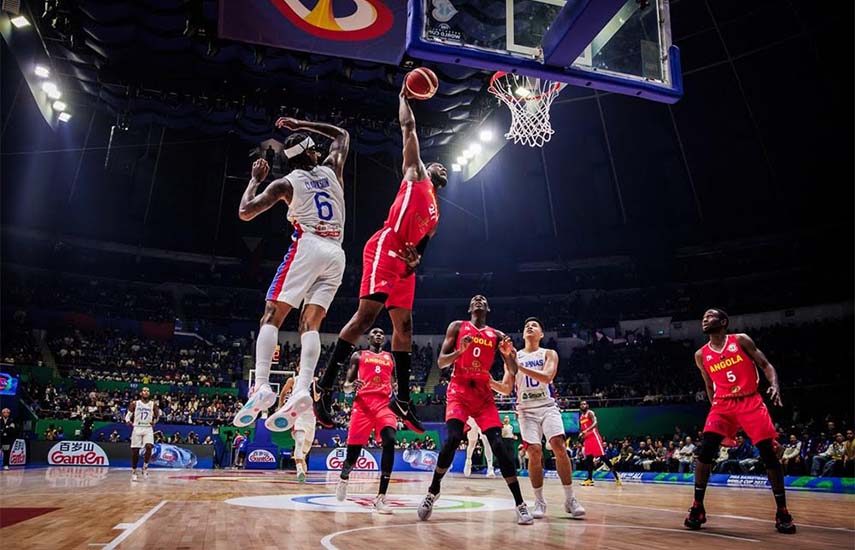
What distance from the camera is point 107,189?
2623cm

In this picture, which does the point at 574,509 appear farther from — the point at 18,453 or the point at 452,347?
the point at 18,453

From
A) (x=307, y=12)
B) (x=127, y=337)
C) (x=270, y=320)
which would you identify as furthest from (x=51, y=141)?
(x=270, y=320)

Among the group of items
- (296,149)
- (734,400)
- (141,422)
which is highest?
(296,149)

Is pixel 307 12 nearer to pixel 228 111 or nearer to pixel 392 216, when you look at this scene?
pixel 228 111

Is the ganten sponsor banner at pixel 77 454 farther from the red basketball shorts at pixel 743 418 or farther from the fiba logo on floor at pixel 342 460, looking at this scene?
the red basketball shorts at pixel 743 418

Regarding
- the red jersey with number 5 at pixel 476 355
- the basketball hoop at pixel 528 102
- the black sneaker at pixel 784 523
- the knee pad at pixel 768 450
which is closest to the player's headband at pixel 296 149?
the red jersey with number 5 at pixel 476 355

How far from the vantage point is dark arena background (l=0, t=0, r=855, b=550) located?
601cm

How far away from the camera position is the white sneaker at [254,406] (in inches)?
155

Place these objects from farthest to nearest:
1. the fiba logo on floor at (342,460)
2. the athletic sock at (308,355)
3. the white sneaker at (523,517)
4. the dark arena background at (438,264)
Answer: the fiba logo on floor at (342,460), the dark arena background at (438,264), the white sneaker at (523,517), the athletic sock at (308,355)

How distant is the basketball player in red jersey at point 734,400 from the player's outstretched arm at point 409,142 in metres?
3.42

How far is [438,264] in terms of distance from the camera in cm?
3070

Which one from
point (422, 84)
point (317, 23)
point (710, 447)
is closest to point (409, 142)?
point (422, 84)

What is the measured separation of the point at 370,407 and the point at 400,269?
3534mm

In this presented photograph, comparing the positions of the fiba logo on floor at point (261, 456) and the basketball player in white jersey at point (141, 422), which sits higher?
the basketball player in white jersey at point (141, 422)
